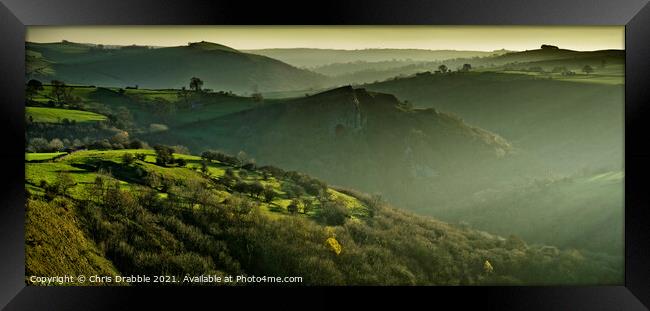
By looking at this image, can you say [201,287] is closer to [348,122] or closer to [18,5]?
[348,122]

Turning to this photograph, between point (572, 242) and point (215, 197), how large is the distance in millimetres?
4691

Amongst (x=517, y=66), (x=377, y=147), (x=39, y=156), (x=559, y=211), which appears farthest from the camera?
(x=517, y=66)

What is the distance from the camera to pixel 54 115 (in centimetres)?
823

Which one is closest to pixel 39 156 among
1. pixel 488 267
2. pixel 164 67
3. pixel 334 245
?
pixel 164 67

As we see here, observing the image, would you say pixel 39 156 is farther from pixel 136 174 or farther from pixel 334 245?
pixel 334 245

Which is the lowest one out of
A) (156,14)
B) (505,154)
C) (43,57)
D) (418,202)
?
(418,202)

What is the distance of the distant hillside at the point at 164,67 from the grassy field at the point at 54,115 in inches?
15.7

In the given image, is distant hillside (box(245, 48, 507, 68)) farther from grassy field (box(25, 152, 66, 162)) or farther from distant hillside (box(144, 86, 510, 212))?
grassy field (box(25, 152, 66, 162))

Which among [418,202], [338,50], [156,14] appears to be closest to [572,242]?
[418,202]

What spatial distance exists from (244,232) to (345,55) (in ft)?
8.84

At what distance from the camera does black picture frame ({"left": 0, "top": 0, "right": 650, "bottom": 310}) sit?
8.06 meters

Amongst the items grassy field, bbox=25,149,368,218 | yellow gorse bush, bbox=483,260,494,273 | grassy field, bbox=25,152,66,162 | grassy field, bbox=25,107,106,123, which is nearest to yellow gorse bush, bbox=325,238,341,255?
grassy field, bbox=25,149,368,218

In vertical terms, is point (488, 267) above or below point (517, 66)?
below

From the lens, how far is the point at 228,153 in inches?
330
